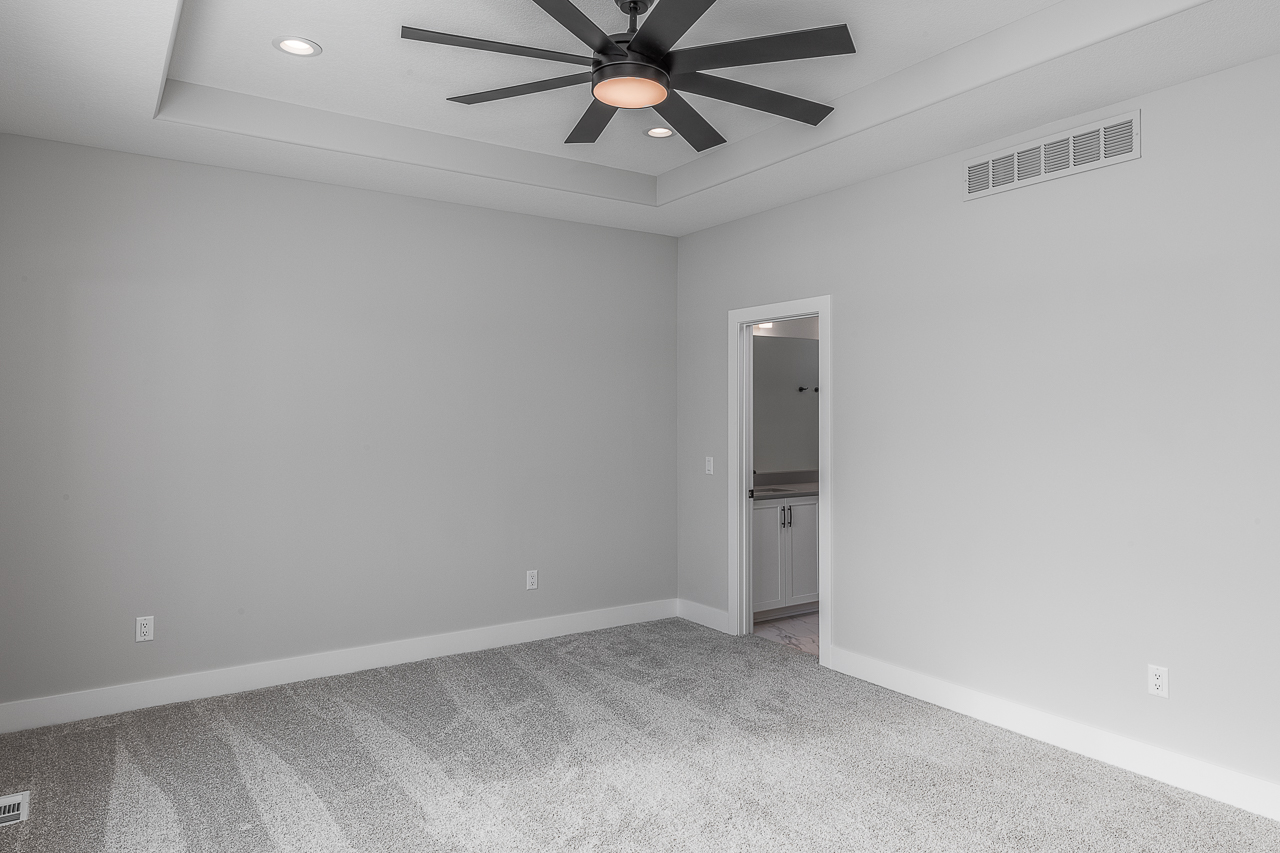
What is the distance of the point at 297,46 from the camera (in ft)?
9.49

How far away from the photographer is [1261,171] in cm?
263

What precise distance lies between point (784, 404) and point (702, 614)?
1753mm

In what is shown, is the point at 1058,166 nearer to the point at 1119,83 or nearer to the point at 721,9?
the point at 1119,83

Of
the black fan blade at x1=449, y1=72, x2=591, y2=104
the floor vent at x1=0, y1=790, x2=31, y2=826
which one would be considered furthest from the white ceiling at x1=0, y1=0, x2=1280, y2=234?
the floor vent at x1=0, y1=790, x2=31, y2=826

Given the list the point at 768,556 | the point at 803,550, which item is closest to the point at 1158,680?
the point at 768,556

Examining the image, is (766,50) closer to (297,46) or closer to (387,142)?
(297,46)

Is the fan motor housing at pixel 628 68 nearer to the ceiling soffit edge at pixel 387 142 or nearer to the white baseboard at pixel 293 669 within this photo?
the ceiling soffit edge at pixel 387 142

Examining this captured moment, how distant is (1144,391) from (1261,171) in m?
0.82

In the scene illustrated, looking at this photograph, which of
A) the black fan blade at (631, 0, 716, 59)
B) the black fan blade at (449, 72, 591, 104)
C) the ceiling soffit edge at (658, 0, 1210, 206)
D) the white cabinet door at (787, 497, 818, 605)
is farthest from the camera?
the white cabinet door at (787, 497, 818, 605)

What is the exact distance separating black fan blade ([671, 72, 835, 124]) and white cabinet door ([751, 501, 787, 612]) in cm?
279

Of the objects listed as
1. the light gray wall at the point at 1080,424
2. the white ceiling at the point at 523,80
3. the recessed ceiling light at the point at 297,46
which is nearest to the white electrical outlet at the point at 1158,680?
the light gray wall at the point at 1080,424

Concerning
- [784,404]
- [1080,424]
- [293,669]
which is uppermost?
[784,404]

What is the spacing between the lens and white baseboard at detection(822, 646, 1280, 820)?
266cm

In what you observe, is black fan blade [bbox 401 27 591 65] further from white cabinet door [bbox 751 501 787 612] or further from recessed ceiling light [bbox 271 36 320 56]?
white cabinet door [bbox 751 501 787 612]
